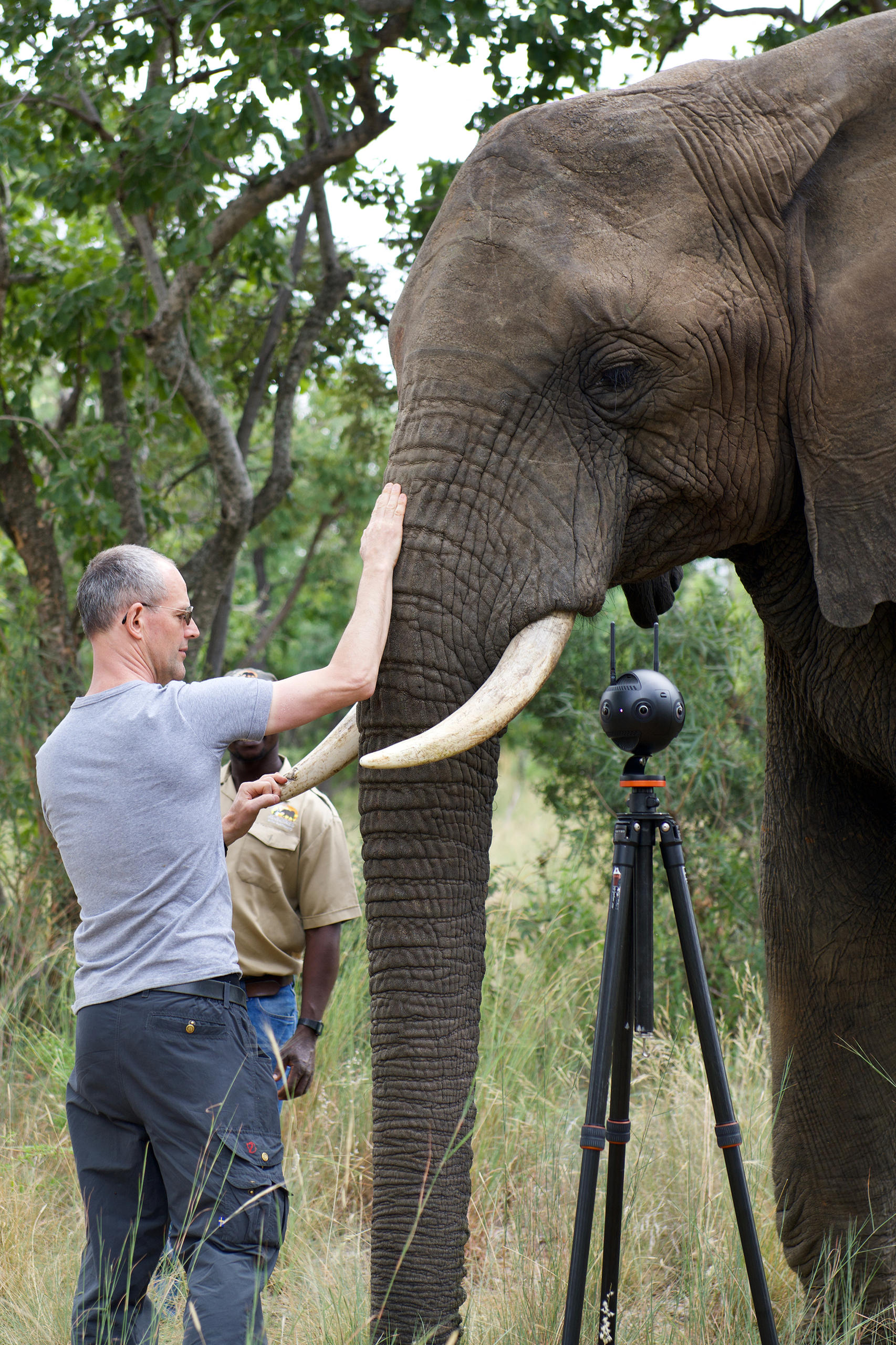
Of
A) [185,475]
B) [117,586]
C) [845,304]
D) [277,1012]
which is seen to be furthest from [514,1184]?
[185,475]

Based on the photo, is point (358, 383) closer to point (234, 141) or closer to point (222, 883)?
point (234, 141)

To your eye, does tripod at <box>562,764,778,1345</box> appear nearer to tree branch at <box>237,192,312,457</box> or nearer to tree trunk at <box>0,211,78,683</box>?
tree trunk at <box>0,211,78,683</box>

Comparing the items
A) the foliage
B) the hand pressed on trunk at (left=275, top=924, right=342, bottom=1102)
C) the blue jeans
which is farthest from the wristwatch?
the foliage

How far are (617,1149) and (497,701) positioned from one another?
98 cm

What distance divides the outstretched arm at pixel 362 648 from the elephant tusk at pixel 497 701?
0.47ft

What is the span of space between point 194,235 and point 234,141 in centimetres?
45

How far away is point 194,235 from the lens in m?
5.94

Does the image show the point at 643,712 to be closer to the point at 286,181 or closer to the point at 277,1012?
the point at 277,1012

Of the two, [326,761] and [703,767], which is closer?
[326,761]

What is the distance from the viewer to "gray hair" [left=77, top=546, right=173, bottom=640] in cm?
296

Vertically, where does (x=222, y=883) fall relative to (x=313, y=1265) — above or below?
above

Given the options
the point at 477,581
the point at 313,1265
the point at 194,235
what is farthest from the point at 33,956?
the point at 477,581

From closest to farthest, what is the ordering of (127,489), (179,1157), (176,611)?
(179,1157)
(176,611)
(127,489)

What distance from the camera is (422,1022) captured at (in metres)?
2.90
